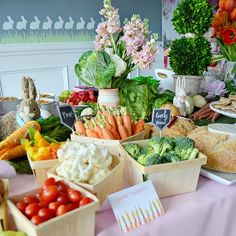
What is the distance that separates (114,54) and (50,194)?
0.92 metres

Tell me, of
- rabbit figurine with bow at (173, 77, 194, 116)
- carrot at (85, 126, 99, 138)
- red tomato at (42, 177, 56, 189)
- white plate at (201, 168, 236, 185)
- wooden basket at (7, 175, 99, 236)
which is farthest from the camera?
rabbit figurine with bow at (173, 77, 194, 116)

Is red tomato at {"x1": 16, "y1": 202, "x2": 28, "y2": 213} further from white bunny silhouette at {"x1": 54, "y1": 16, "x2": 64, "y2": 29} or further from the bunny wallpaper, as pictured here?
white bunny silhouette at {"x1": 54, "y1": 16, "x2": 64, "y2": 29}

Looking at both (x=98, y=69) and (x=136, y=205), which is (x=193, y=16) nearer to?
(x=98, y=69)

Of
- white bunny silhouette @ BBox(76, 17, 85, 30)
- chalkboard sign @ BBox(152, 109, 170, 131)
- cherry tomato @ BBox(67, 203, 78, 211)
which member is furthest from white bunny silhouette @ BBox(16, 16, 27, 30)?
cherry tomato @ BBox(67, 203, 78, 211)

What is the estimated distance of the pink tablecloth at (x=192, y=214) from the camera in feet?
2.41

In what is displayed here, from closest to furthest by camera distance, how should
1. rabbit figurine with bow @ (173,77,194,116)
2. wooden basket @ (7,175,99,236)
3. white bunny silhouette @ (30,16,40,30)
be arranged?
wooden basket @ (7,175,99,236), rabbit figurine with bow @ (173,77,194,116), white bunny silhouette @ (30,16,40,30)

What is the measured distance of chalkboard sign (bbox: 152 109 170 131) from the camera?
1.03 metres

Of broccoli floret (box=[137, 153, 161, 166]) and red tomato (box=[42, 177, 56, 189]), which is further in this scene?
broccoli floret (box=[137, 153, 161, 166])

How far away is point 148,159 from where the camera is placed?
2.58 feet

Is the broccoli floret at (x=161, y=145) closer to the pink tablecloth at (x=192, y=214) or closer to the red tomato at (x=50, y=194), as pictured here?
the pink tablecloth at (x=192, y=214)

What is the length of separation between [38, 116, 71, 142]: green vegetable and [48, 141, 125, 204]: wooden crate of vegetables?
41 cm

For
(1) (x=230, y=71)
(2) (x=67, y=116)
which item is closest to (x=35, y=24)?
(1) (x=230, y=71)

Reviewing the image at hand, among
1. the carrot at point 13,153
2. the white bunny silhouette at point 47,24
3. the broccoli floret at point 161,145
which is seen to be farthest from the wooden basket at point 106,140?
the white bunny silhouette at point 47,24

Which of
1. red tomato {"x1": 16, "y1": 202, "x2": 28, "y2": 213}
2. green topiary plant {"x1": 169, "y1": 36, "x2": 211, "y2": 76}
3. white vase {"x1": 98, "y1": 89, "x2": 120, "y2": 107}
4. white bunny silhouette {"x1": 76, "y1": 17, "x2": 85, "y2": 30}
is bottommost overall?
red tomato {"x1": 16, "y1": 202, "x2": 28, "y2": 213}
